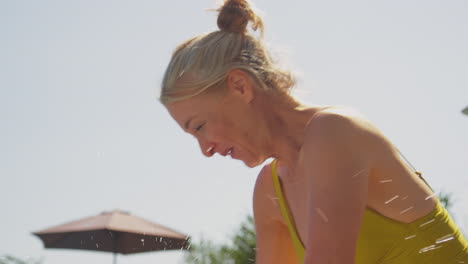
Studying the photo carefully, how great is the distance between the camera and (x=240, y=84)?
8.25ft

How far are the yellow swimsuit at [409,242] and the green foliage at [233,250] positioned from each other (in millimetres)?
5605

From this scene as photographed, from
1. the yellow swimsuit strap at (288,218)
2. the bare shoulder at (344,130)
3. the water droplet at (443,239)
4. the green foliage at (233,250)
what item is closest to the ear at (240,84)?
the bare shoulder at (344,130)

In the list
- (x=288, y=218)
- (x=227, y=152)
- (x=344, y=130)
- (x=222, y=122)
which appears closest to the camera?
(x=344, y=130)

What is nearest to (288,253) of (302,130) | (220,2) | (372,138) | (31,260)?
(302,130)

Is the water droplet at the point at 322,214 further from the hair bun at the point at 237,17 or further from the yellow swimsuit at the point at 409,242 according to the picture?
the hair bun at the point at 237,17

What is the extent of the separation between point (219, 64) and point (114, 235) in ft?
31.9

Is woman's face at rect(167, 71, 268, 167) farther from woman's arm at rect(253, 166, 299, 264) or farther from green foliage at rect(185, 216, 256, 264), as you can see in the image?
green foliage at rect(185, 216, 256, 264)

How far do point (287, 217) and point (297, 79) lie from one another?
67 cm

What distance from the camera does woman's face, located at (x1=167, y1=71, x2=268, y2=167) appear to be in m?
2.52

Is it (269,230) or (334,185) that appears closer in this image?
(334,185)

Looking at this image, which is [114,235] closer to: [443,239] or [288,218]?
[288,218]

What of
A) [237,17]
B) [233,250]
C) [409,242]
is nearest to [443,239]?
[409,242]

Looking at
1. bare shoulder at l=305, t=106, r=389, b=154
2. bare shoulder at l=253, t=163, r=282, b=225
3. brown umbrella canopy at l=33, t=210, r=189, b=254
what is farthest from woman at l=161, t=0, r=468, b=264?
brown umbrella canopy at l=33, t=210, r=189, b=254

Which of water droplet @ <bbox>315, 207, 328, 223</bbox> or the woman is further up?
the woman
